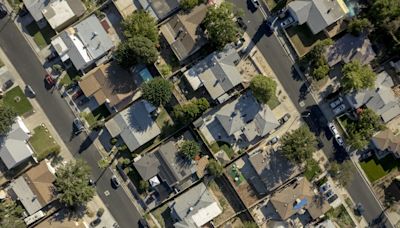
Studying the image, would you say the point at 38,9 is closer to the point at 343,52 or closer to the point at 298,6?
the point at 298,6

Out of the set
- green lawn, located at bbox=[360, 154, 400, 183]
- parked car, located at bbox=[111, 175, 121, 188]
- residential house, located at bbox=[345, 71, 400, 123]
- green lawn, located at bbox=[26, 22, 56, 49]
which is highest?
green lawn, located at bbox=[26, 22, 56, 49]

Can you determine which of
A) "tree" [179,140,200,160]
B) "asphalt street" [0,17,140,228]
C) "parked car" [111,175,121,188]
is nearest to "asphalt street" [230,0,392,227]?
"tree" [179,140,200,160]

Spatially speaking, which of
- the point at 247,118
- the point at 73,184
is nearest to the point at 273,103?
the point at 247,118

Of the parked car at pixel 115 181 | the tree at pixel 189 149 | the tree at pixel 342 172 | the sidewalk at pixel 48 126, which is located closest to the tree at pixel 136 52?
the tree at pixel 189 149

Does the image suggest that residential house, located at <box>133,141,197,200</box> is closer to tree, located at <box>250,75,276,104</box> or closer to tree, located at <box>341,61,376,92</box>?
tree, located at <box>250,75,276,104</box>

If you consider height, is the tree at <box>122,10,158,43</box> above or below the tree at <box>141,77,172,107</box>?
above

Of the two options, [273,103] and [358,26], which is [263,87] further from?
[358,26]
